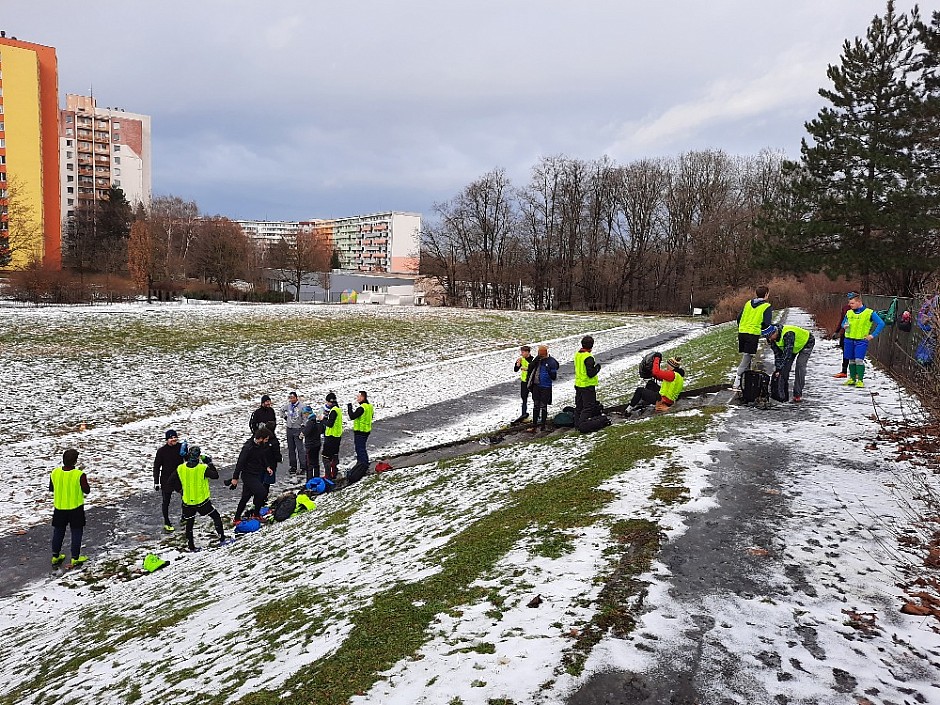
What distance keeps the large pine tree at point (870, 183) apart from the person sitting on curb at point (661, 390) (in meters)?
17.5

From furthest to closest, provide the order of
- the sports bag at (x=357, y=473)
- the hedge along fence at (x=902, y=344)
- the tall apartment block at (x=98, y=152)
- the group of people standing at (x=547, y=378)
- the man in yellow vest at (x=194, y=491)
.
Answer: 1. the tall apartment block at (x=98, y=152)
2. the sports bag at (x=357, y=473)
3. the hedge along fence at (x=902, y=344)
4. the group of people standing at (x=547, y=378)
5. the man in yellow vest at (x=194, y=491)

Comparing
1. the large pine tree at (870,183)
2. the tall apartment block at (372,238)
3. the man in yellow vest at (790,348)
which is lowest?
the man in yellow vest at (790,348)

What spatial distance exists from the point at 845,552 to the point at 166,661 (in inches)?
242

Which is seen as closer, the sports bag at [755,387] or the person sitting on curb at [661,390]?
the sports bag at [755,387]

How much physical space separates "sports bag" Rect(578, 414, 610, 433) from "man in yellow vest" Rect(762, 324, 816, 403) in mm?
3448

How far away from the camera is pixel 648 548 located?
A: 5.17 meters

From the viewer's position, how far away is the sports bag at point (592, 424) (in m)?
10.9

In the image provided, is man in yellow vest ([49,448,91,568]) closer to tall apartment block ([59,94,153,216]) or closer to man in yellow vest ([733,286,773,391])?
man in yellow vest ([733,286,773,391])

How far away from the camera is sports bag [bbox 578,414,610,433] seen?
10906 millimetres

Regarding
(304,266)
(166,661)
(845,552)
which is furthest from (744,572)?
(304,266)

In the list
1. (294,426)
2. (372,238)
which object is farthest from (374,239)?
(294,426)

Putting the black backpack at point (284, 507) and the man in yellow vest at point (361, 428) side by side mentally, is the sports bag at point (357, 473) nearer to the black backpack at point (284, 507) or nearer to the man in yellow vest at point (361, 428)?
the man in yellow vest at point (361, 428)

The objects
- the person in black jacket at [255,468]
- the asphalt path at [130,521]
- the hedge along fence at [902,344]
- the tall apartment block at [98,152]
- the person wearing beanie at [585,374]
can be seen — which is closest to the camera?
the asphalt path at [130,521]

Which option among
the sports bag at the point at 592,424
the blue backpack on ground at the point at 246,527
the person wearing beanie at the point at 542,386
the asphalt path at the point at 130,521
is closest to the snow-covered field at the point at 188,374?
the asphalt path at the point at 130,521
